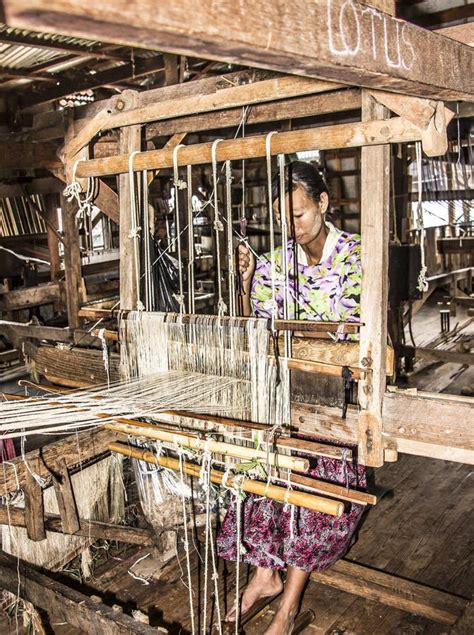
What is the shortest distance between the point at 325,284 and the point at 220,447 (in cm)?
109

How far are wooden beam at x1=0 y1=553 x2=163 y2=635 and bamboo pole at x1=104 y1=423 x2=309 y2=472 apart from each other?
2.45 feet

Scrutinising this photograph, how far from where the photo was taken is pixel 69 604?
2764 millimetres

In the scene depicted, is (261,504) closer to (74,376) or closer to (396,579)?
(396,579)

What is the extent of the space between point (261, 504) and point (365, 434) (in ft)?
3.53

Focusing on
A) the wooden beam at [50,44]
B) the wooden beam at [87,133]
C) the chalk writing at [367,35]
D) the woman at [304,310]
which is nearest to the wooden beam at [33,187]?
the wooden beam at [50,44]

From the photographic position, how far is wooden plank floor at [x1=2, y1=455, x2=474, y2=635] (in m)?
3.26

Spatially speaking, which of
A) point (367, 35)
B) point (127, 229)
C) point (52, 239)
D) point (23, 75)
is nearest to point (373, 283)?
point (367, 35)

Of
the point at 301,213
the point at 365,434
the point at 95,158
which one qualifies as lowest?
the point at 365,434

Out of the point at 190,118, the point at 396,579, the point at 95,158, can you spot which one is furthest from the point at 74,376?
the point at 396,579

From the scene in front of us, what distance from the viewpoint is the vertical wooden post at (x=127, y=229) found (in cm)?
311

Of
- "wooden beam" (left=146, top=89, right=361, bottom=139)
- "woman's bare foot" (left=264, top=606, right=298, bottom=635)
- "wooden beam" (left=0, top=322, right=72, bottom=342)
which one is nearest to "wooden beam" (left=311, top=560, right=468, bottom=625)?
"woman's bare foot" (left=264, top=606, right=298, bottom=635)

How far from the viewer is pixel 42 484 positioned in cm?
279

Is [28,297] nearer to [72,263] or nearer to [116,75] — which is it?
[72,263]

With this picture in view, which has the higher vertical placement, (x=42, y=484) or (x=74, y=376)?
(x=74, y=376)
